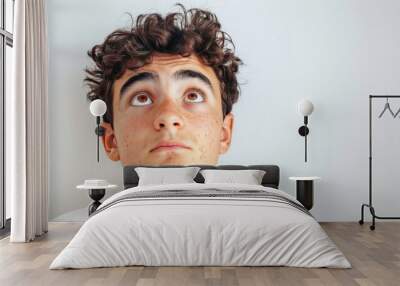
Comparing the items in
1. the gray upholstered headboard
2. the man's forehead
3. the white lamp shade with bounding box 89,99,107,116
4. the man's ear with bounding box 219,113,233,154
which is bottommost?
the gray upholstered headboard

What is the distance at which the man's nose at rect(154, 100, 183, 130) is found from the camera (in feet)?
24.3

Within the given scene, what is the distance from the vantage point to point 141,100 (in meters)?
7.46

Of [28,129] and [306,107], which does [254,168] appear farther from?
[28,129]

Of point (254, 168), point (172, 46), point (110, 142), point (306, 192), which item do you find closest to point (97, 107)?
point (110, 142)

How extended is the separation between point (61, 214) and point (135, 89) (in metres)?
1.92

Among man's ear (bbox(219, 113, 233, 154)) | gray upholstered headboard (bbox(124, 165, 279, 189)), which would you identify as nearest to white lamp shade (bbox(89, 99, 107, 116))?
gray upholstered headboard (bbox(124, 165, 279, 189))

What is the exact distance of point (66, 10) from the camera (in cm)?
764

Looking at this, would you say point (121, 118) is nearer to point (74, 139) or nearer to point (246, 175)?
point (74, 139)

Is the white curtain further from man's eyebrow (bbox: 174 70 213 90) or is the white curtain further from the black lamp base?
man's eyebrow (bbox: 174 70 213 90)

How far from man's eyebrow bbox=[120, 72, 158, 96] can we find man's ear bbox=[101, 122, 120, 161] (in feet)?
1.56

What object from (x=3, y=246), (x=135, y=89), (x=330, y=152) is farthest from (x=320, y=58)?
(x=3, y=246)

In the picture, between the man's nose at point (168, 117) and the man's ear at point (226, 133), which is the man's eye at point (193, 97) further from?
the man's ear at point (226, 133)

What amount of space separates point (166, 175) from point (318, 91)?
2.31 metres

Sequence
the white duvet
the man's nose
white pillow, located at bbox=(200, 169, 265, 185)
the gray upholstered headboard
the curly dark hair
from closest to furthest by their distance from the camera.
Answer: the white duvet < white pillow, located at bbox=(200, 169, 265, 185) < the gray upholstered headboard < the man's nose < the curly dark hair
